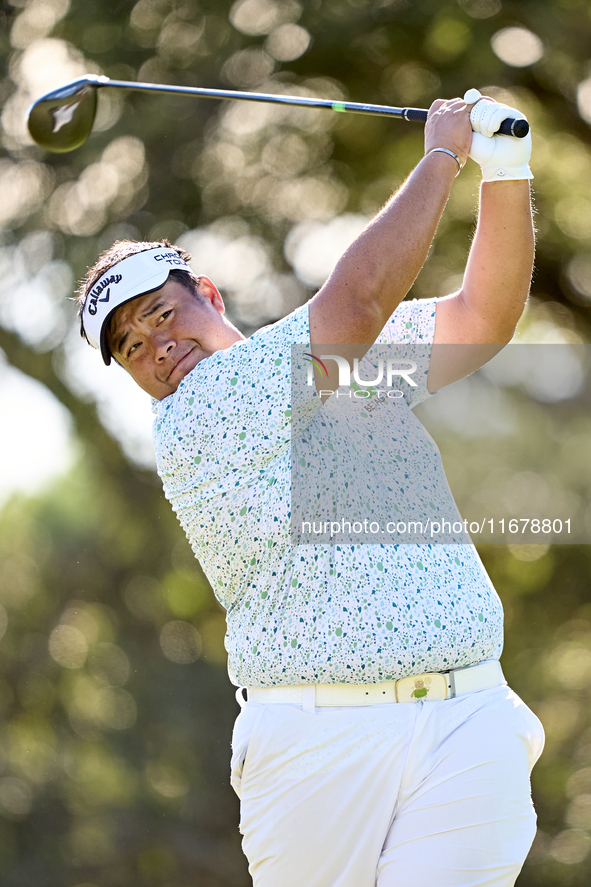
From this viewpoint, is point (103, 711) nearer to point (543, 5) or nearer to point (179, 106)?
point (179, 106)

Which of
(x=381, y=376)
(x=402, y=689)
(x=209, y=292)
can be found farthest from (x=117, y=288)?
(x=402, y=689)

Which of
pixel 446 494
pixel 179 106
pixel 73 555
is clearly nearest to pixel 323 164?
pixel 179 106

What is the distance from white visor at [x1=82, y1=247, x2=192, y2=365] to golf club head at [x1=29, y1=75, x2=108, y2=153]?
99 cm

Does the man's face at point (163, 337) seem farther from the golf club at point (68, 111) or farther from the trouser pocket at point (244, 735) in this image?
the golf club at point (68, 111)

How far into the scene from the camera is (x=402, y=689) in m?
1.84

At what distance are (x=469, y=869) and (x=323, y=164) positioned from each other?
5109mm

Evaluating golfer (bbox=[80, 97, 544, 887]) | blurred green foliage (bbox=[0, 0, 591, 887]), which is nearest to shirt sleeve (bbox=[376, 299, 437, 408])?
golfer (bbox=[80, 97, 544, 887])

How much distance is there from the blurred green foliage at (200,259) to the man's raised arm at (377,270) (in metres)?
3.95

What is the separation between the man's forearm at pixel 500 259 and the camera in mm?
2080

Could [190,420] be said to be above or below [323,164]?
above

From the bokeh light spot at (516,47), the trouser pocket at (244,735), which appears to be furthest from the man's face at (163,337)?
the bokeh light spot at (516,47)

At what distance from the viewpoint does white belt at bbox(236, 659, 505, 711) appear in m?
1.84

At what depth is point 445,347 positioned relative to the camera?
227 cm

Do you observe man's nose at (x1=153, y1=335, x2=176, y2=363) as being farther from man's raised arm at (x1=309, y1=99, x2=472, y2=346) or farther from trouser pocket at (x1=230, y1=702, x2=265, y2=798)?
trouser pocket at (x1=230, y1=702, x2=265, y2=798)
